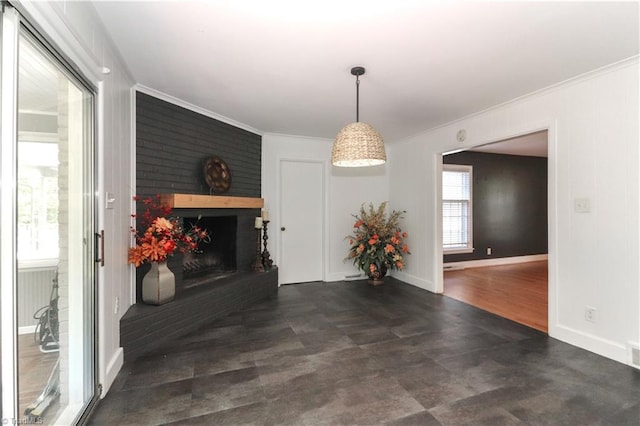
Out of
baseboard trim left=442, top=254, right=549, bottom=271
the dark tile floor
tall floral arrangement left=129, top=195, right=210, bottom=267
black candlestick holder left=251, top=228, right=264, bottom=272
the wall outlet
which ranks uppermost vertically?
tall floral arrangement left=129, top=195, right=210, bottom=267

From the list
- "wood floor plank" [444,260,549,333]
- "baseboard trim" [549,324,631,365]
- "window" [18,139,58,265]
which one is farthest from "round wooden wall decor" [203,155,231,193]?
"baseboard trim" [549,324,631,365]

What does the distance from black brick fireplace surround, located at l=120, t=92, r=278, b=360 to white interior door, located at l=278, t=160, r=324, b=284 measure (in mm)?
567

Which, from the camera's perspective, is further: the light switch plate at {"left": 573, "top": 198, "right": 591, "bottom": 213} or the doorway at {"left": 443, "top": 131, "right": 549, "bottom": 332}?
the doorway at {"left": 443, "top": 131, "right": 549, "bottom": 332}

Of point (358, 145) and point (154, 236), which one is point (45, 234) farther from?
point (358, 145)

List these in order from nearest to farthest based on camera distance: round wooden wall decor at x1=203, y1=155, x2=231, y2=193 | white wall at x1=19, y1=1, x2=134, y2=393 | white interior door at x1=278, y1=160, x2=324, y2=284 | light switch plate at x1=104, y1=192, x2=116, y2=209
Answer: white wall at x1=19, y1=1, x2=134, y2=393
light switch plate at x1=104, y1=192, x2=116, y2=209
round wooden wall decor at x1=203, y1=155, x2=231, y2=193
white interior door at x1=278, y1=160, x2=324, y2=284

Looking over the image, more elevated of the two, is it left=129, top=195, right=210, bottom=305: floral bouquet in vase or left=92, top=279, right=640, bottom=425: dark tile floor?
left=129, top=195, right=210, bottom=305: floral bouquet in vase

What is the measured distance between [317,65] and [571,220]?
8.31 feet

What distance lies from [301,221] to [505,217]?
4.32 meters

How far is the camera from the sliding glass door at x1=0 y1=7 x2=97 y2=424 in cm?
117

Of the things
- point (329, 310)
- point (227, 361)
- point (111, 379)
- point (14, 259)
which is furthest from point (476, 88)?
point (111, 379)

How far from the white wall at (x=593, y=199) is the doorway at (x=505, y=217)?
2.17 meters

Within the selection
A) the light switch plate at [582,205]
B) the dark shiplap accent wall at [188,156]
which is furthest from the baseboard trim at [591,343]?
the dark shiplap accent wall at [188,156]

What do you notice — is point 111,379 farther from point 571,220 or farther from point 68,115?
point 571,220

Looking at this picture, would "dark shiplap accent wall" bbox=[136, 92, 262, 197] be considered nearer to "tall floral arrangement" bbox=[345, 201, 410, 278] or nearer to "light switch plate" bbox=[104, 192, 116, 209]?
"light switch plate" bbox=[104, 192, 116, 209]
